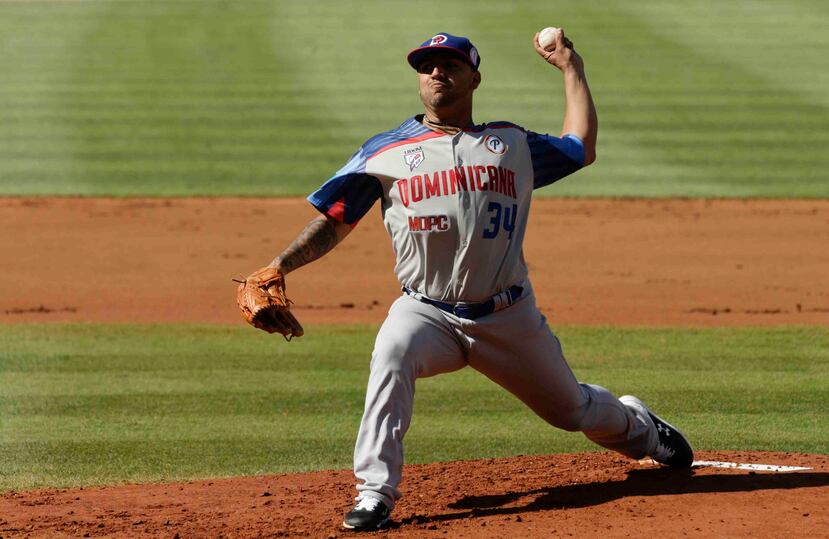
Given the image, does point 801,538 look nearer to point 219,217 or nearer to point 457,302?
point 457,302

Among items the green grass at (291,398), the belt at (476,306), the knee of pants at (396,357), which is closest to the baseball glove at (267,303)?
the knee of pants at (396,357)

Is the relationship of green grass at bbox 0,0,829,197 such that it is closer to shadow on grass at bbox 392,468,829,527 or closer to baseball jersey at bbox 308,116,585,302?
shadow on grass at bbox 392,468,829,527

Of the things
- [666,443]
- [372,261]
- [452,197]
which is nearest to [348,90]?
[372,261]

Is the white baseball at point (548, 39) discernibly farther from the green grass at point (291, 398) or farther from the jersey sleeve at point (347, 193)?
the green grass at point (291, 398)

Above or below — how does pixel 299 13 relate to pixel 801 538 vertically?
above

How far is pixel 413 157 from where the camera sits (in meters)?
4.82

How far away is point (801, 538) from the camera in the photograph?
14.8 feet

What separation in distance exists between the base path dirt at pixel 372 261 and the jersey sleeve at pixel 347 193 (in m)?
5.05

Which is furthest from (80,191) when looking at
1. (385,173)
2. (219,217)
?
(385,173)

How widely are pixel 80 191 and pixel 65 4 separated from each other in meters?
11.7

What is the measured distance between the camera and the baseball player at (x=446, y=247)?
4.65 metres

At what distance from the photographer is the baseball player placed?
4.65 m

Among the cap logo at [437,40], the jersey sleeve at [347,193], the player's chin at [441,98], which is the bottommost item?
A: the jersey sleeve at [347,193]

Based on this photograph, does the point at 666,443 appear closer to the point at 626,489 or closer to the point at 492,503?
the point at 626,489
